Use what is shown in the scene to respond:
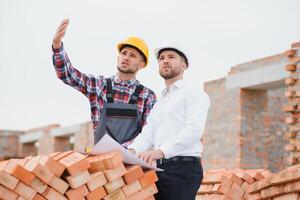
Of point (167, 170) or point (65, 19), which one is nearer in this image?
point (167, 170)

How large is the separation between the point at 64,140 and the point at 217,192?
22.6m

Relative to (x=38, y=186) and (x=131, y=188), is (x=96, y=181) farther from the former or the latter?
(x=38, y=186)

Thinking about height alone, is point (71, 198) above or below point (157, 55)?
below

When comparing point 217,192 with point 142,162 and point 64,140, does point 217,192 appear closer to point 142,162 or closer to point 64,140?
point 142,162

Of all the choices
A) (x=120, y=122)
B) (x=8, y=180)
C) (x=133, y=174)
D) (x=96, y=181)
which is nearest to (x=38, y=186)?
(x=8, y=180)

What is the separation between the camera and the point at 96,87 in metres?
4.95

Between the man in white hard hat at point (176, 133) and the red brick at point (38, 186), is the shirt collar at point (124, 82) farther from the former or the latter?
the red brick at point (38, 186)

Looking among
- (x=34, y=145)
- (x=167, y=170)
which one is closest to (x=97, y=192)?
(x=167, y=170)

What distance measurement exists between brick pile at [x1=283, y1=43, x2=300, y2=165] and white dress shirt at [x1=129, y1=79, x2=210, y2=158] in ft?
19.3

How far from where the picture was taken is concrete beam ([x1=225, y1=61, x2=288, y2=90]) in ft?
45.3

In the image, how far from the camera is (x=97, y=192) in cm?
418

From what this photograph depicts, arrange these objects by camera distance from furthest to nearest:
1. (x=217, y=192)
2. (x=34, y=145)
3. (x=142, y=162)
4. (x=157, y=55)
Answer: (x=34, y=145)
(x=217, y=192)
(x=157, y=55)
(x=142, y=162)

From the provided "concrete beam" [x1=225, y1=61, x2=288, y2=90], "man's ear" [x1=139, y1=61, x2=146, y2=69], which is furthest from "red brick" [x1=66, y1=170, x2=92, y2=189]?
"concrete beam" [x1=225, y1=61, x2=288, y2=90]

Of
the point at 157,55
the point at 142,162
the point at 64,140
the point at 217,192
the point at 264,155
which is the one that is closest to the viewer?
the point at 142,162
